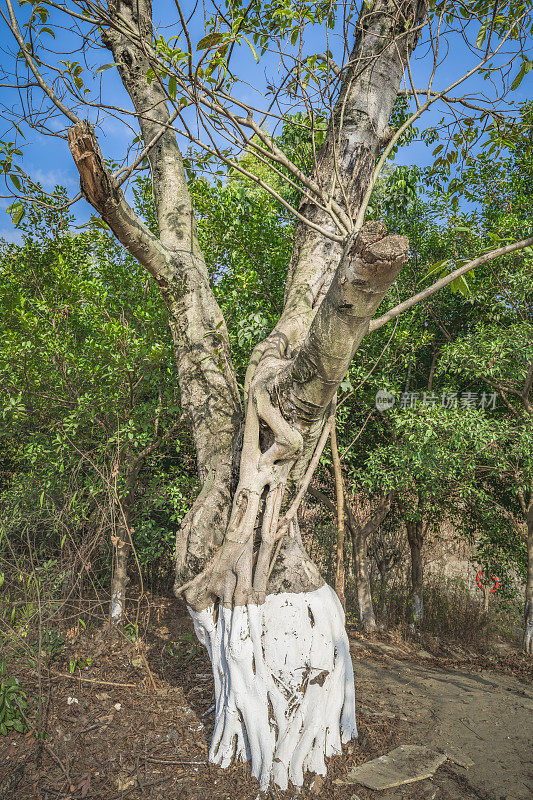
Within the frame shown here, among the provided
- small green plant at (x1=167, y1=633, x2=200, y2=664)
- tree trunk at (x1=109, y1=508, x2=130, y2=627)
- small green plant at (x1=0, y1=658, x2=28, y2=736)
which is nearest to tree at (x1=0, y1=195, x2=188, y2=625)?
tree trunk at (x1=109, y1=508, x2=130, y2=627)

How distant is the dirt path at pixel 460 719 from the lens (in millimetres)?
2773

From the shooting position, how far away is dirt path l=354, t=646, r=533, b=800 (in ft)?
9.10

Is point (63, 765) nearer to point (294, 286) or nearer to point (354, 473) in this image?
point (294, 286)

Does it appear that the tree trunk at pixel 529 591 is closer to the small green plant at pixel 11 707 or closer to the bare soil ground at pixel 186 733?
the bare soil ground at pixel 186 733

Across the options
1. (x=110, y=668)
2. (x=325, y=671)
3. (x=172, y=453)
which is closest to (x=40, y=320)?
(x=172, y=453)

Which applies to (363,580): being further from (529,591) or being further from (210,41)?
(210,41)

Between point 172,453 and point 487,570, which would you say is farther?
point 487,570

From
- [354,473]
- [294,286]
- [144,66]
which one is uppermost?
[144,66]

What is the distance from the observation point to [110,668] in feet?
13.3

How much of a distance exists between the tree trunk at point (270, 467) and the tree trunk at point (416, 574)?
485 cm

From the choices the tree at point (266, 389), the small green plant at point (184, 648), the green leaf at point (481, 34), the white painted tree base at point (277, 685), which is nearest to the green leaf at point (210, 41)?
the tree at point (266, 389)

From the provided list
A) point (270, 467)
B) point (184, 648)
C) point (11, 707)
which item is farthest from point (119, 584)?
point (270, 467)

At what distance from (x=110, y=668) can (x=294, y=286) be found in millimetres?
3387

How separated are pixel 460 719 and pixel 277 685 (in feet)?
6.17
